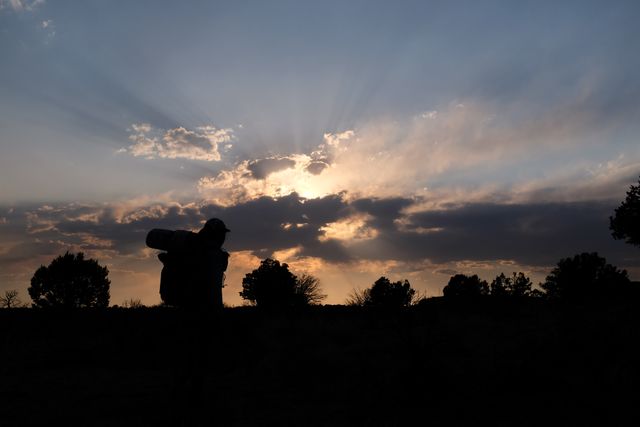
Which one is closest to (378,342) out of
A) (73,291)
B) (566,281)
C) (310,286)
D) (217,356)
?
(217,356)

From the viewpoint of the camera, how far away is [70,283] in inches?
1991

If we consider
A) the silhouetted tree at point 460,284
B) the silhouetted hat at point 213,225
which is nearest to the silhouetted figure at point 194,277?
the silhouetted hat at point 213,225

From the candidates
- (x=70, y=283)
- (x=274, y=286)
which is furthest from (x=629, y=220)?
(x=70, y=283)

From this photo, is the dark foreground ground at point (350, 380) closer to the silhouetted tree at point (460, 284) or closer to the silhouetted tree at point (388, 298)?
the silhouetted tree at point (388, 298)

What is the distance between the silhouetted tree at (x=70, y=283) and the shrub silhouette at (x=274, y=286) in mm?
15317

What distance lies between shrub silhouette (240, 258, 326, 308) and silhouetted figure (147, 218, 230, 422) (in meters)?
31.1

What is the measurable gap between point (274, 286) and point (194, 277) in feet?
133

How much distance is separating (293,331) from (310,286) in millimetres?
21233

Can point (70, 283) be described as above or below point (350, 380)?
above

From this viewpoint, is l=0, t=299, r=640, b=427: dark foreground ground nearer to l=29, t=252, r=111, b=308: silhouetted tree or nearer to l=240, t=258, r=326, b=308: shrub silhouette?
l=240, t=258, r=326, b=308: shrub silhouette

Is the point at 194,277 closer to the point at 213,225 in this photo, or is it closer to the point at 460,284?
the point at 213,225

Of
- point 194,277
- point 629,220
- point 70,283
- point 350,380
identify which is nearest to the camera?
point 194,277

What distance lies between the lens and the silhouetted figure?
598 centimetres

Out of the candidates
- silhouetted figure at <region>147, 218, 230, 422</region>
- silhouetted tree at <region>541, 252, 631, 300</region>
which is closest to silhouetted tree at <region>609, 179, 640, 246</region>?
silhouetted tree at <region>541, 252, 631, 300</region>
